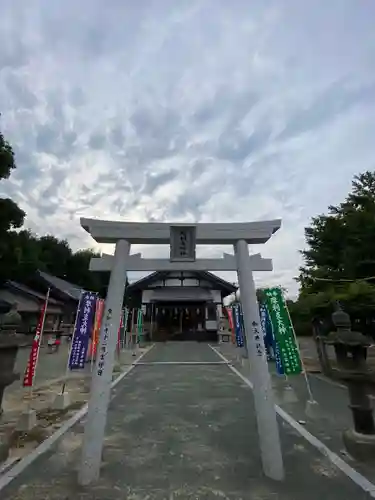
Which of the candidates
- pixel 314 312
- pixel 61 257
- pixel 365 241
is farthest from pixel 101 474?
pixel 61 257

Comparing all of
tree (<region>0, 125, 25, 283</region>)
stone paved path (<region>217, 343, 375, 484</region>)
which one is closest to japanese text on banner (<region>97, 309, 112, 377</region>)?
stone paved path (<region>217, 343, 375, 484</region>)

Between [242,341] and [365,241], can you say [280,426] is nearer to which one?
[365,241]

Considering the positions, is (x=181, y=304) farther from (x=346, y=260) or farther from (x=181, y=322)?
(x=346, y=260)

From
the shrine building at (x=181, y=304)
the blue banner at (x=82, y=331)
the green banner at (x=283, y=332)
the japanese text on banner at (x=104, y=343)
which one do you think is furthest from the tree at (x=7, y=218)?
the shrine building at (x=181, y=304)

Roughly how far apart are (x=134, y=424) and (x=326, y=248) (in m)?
8.92

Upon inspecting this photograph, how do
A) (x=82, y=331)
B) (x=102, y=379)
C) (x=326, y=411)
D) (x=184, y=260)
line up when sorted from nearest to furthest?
(x=102, y=379) → (x=184, y=260) → (x=326, y=411) → (x=82, y=331)

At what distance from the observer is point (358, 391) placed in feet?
15.1

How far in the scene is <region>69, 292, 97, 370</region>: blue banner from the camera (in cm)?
873

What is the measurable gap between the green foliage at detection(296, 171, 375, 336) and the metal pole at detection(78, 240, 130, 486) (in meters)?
4.90

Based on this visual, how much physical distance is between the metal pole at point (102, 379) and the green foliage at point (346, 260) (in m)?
4.90

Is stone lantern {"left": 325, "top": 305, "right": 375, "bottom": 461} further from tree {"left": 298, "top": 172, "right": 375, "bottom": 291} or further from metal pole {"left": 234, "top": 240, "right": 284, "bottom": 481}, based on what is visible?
tree {"left": 298, "top": 172, "right": 375, "bottom": 291}

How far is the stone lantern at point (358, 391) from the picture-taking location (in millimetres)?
4383

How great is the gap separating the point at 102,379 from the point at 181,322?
2883 centimetres

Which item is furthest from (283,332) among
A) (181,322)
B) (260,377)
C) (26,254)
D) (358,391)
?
(26,254)
